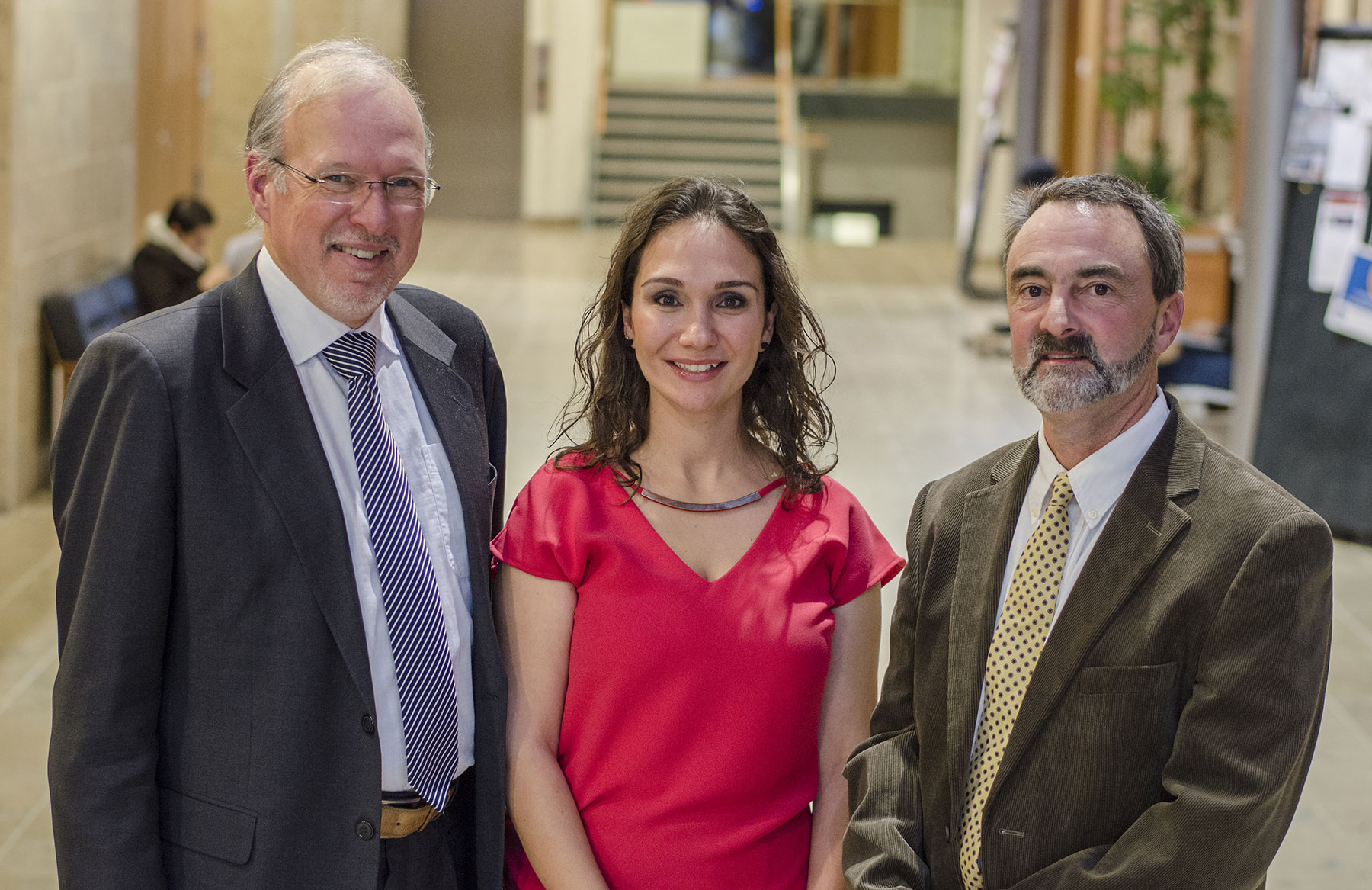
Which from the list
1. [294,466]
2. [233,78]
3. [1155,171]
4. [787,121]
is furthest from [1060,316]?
[787,121]

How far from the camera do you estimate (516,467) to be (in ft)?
24.6

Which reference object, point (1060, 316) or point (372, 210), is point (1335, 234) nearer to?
point (1060, 316)

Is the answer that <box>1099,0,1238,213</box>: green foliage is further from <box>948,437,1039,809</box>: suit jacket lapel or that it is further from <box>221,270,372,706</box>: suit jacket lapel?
<box>221,270,372,706</box>: suit jacket lapel

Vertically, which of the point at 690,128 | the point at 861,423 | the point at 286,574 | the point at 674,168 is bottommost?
the point at 861,423

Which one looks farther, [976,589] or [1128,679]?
[976,589]

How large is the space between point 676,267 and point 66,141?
623 centimetres

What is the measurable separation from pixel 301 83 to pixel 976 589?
3.67 feet

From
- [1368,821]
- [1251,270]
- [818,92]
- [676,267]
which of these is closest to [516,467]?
[1251,270]

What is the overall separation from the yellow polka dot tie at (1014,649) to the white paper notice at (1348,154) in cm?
540

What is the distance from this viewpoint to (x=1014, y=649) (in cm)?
184

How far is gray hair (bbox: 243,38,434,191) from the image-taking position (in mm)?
1893

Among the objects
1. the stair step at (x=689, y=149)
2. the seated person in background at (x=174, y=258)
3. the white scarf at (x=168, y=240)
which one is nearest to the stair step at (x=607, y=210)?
the stair step at (x=689, y=149)

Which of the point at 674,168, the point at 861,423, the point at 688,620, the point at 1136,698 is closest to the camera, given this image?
the point at 1136,698

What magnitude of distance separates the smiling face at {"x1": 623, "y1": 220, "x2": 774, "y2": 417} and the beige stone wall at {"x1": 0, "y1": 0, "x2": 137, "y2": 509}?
552cm
